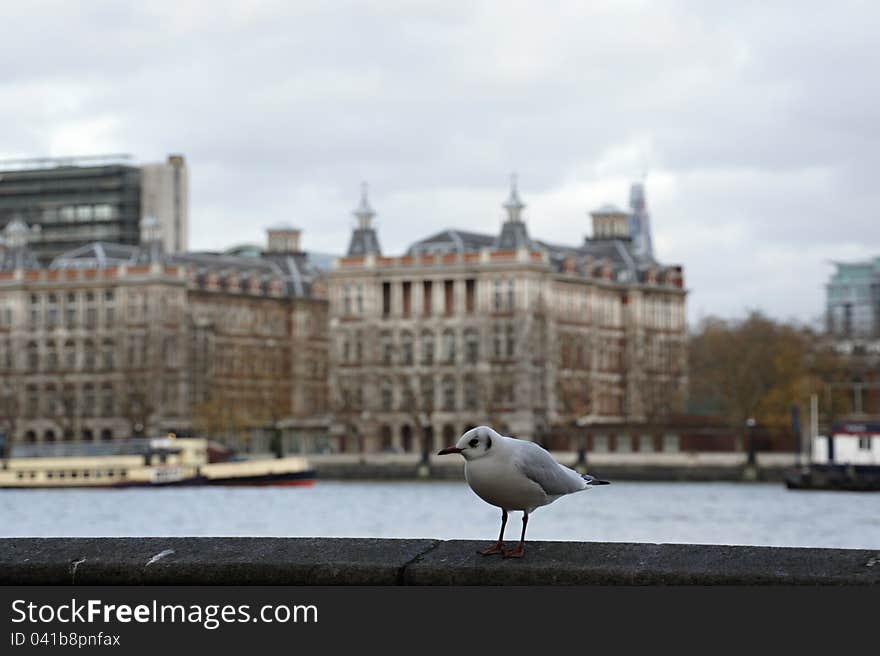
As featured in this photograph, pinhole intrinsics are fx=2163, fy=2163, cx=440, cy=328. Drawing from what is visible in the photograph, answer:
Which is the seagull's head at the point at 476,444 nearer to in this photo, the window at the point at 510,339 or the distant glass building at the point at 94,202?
the window at the point at 510,339

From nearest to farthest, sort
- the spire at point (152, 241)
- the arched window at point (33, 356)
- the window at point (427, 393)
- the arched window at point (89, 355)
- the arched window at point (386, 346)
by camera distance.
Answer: the window at point (427, 393) < the arched window at point (386, 346) < the spire at point (152, 241) < the arched window at point (89, 355) < the arched window at point (33, 356)

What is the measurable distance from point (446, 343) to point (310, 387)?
68.9 feet

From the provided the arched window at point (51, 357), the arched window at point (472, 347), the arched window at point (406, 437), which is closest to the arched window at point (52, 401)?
the arched window at point (51, 357)

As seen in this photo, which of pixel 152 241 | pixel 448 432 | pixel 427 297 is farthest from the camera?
pixel 152 241

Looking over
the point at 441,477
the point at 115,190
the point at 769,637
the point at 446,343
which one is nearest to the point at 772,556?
the point at 769,637

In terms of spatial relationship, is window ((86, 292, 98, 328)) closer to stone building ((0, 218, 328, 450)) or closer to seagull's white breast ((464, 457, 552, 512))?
stone building ((0, 218, 328, 450))

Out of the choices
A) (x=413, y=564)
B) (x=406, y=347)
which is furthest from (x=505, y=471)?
(x=406, y=347)

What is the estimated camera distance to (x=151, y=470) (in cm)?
10788

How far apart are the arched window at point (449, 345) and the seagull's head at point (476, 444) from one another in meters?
140

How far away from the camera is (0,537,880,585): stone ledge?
11.6 metres

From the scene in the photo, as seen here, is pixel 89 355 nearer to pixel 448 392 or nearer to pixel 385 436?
pixel 385 436

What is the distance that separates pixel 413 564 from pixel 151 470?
97.0m

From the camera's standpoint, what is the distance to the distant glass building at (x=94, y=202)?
191 meters

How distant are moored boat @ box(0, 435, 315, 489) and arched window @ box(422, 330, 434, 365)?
1464 inches
